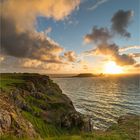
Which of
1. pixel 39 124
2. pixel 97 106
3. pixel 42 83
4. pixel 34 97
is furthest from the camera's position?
pixel 97 106

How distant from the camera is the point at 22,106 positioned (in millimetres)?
41000

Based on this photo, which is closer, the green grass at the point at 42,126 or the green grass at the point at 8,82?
the green grass at the point at 42,126

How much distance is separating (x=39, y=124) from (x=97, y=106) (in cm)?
4820

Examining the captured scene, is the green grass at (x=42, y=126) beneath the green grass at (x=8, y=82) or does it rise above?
beneath

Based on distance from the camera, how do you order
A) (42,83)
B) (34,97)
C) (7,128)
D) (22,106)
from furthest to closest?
1. (42,83)
2. (34,97)
3. (22,106)
4. (7,128)

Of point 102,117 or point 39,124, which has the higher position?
point 39,124

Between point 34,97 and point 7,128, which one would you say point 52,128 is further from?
point 7,128

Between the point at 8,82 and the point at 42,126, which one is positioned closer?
the point at 42,126

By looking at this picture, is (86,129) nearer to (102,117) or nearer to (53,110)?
(53,110)

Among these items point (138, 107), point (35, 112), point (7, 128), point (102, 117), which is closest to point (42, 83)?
point (102, 117)

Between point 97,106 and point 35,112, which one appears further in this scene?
point 97,106

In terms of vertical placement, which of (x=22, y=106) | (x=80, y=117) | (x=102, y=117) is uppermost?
(x=22, y=106)

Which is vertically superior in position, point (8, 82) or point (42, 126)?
point (8, 82)

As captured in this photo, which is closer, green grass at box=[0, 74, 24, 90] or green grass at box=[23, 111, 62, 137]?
green grass at box=[23, 111, 62, 137]
